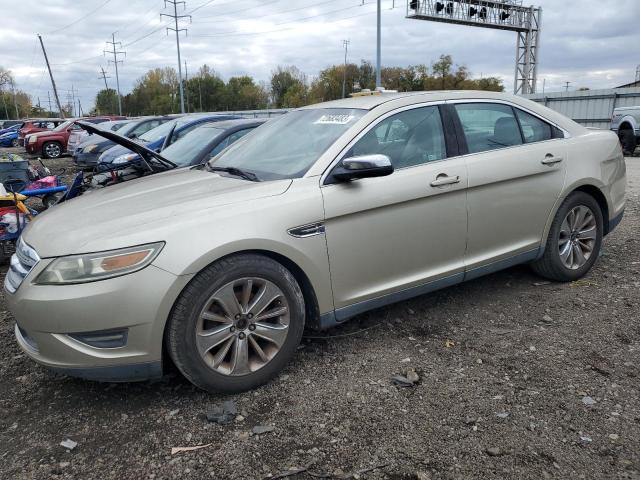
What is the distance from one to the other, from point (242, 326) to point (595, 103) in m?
22.0

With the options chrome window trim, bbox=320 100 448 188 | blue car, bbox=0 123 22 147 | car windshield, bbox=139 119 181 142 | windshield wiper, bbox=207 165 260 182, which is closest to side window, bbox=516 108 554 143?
chrome window trim, bbox=320 100 448 188

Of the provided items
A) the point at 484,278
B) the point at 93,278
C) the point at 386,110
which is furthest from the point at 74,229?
the point at 484,278

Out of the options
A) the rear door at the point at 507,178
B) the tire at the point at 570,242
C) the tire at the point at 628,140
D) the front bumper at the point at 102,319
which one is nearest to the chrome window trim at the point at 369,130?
the rear door at the point at 507,178

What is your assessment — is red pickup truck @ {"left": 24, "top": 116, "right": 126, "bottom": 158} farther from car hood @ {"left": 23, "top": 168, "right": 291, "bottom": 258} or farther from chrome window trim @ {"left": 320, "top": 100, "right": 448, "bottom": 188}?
chrome window trim @ {"left": 320, "top": 100, "right": 448, "bottom": 188}

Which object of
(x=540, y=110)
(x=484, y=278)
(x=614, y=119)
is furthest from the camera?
(x=614, y=119)

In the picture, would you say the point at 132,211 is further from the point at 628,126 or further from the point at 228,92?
the point at 228,92

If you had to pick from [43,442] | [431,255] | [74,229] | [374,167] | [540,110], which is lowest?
[43,442]

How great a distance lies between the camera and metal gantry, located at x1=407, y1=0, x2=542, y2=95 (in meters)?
29.7

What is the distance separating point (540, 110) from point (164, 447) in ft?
12.3

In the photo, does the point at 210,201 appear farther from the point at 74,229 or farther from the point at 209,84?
the point at 209,84

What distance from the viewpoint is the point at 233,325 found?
2.92 m

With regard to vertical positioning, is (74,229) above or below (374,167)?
below

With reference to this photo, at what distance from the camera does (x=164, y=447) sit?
262 centimetres

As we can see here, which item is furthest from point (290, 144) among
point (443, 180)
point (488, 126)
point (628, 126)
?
point (628, 126)
